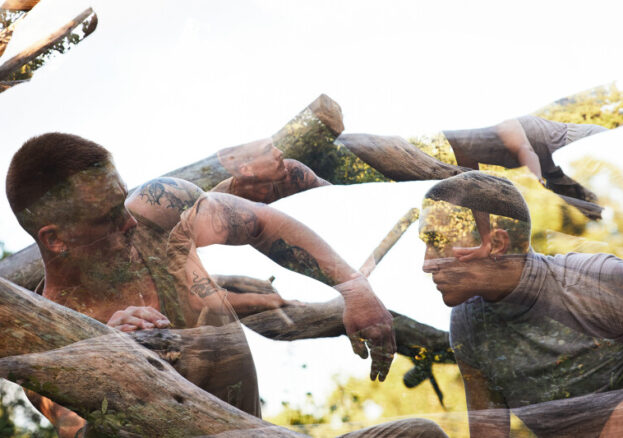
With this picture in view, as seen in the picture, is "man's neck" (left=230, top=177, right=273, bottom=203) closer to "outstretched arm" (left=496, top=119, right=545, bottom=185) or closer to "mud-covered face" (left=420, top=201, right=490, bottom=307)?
"mud-covered face" (left=420, top=201, right=490, bottom=307)

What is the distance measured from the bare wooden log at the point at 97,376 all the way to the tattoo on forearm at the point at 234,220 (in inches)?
18.6

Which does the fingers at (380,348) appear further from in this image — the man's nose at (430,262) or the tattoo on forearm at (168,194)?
the tattoo on forearm at (168,194)

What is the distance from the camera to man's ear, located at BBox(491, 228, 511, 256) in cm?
142

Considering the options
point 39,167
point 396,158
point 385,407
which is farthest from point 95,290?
point 396,158

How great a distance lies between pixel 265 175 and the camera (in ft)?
5.99

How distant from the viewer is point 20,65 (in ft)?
5.12

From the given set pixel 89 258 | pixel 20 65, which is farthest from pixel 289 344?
pixel 20 65

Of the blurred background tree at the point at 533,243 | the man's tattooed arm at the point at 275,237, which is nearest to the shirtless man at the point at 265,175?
the man's tattooed arm at the point at 275,237

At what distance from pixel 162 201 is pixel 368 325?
1.89 feet

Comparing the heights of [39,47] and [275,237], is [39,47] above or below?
above

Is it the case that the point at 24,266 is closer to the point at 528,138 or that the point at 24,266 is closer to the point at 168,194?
the point at 168,194

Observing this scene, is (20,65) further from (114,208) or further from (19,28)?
(114,208)

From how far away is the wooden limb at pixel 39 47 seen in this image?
1525 mm

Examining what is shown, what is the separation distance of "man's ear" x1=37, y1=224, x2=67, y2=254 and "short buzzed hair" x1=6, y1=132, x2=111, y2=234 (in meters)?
0.04
